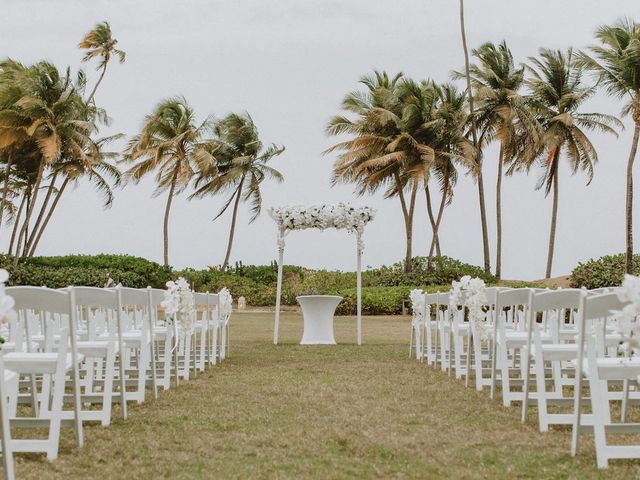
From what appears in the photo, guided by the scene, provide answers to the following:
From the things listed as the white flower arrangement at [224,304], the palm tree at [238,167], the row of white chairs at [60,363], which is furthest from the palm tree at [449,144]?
the row of white chairs at [60,363]

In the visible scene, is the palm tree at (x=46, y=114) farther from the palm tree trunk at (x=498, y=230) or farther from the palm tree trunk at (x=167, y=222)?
the palm tree trunk at (x=498, y=230)

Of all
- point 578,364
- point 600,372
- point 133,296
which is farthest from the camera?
point 133,296

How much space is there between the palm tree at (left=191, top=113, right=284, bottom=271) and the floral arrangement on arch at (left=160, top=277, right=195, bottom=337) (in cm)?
3179

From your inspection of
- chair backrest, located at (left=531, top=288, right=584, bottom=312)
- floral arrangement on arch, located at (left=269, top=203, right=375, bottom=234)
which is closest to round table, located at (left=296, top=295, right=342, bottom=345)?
floral arrangement on arch, located at (left=269, top=203, right=375, bottom=234)

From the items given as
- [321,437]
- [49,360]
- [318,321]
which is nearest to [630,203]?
[318,321]

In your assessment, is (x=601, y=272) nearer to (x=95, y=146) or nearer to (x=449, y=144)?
(x=449, y=144)

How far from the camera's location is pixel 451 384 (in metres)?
8.99

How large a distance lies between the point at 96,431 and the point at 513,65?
106 feet

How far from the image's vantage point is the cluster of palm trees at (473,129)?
1341 inches

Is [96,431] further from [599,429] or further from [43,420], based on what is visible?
[599,429]

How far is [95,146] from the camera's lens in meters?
34.9

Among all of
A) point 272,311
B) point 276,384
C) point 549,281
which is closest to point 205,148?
point 272,311

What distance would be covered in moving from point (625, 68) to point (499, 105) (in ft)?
19.0

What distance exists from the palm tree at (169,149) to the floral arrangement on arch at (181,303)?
1158 inches
